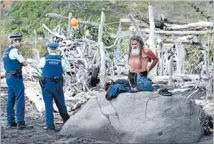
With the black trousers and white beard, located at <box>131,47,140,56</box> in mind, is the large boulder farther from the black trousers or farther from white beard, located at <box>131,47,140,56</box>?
white beard, located at <box>131,47,140,56</box>

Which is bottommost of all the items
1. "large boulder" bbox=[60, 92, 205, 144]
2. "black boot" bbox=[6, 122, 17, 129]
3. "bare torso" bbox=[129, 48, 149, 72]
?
"black boot" bbox=[6, 122, 17, 129]

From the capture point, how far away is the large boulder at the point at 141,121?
834 centimetres

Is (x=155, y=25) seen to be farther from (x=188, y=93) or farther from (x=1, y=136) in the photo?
(x=1, y=136)

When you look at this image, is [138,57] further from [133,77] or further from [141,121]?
[141,121]

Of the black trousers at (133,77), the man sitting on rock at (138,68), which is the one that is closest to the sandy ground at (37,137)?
the man sitting on rock at (138,68)

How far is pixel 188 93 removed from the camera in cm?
1335

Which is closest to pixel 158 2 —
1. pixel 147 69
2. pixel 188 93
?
pixel 188 93

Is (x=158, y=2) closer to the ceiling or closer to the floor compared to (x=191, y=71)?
closer to the ceiling

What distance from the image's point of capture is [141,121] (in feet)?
27.9

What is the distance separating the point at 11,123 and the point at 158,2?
20.8m

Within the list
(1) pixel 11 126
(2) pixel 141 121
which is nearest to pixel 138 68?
(2) pixel 141 121

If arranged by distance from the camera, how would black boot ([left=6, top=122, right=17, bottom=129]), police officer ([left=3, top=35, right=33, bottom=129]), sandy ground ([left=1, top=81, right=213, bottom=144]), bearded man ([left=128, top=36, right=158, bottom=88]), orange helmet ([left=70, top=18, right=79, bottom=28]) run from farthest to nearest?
orange helmet ([left=70, top=18, right=79, bottom=28])
black boot ([left=6, top=122, right=17, bottom=129])
bearded man ([left=128, top=36, right=158, bottom=88])
police officer ([left=3, top=35, right=33, bottom=129])
sandy ground ([left=1, top=81, right=213, bottom=144])

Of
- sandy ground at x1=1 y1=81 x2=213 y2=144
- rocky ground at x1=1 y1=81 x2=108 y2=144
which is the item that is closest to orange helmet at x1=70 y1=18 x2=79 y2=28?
rocky ground at x1=1 y1=81 x2=108 y2=144

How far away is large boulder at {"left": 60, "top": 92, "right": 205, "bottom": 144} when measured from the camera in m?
8.34
